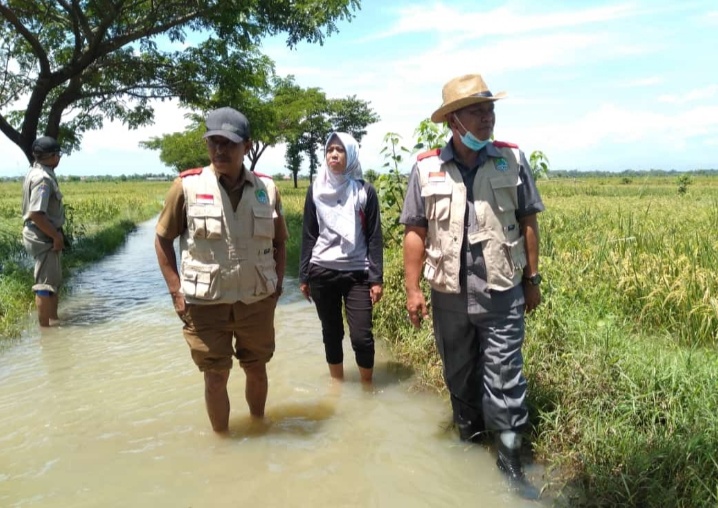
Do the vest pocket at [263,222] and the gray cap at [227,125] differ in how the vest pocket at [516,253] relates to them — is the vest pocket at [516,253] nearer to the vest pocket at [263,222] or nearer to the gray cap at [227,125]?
the vest pocket at [263,222]

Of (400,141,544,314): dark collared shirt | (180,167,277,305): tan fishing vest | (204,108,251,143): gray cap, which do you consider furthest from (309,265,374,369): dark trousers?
(204,108,251,143): gray cap

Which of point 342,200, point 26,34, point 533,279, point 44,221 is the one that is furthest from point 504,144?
point 26,34

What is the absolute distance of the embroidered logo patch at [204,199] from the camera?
9.35 ft

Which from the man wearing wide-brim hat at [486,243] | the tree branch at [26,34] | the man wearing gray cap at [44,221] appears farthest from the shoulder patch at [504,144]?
the tree branch at [26,34]

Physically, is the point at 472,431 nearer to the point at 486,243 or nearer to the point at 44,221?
the point at 486,243

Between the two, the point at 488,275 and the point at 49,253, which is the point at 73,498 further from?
the point at 49,253

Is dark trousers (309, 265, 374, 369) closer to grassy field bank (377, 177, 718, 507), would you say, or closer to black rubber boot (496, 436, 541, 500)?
grassy field bank (377, 177, 718, 507)

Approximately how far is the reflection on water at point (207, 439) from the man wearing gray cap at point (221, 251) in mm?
451

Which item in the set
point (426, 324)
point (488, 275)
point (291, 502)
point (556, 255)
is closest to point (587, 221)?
point (556, 255)

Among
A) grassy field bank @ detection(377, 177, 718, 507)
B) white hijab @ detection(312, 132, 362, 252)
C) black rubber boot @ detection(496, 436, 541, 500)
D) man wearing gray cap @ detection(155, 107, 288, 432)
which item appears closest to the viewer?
grassy field bank @ detection(377, 177, 718, 507)

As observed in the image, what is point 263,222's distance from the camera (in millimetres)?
3008

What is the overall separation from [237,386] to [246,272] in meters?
1.52

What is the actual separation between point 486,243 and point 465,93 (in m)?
0.77

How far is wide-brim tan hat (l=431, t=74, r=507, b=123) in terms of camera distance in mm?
2664
